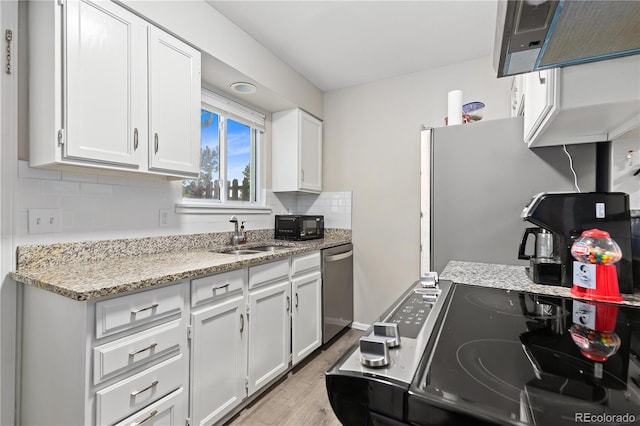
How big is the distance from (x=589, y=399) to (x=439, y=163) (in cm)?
153

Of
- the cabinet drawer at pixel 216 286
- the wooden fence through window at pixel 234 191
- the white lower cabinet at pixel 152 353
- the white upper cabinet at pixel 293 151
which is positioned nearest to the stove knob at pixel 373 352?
the white lower cabinet at pixel 152 353

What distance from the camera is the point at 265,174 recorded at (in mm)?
3012

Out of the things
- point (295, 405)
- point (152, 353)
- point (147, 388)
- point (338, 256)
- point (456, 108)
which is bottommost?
point (295, 405)

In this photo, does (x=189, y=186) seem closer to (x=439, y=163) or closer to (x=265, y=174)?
(x=265, y=174)

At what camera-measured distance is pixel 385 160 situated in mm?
3014

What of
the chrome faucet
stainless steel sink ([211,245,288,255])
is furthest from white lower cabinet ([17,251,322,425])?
the chrome faucet

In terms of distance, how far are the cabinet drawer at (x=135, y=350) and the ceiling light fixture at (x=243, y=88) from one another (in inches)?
71.6

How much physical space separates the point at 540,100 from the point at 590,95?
0.58 feet

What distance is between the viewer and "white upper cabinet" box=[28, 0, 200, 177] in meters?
1.28

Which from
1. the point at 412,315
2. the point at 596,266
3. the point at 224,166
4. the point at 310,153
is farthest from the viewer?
the point at 310,153

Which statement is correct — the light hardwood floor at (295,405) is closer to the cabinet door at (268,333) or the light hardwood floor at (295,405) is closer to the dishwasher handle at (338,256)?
the cabinet door at (268,333)

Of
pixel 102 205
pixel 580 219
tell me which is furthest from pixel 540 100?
pixel 102 205

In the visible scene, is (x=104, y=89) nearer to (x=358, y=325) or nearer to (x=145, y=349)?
(x=145, y=349)

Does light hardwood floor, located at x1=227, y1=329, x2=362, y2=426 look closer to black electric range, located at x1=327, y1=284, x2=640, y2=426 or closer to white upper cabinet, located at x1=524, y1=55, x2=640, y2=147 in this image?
black electric range, located at x1=327, y1=284, x2=640, y2=426
